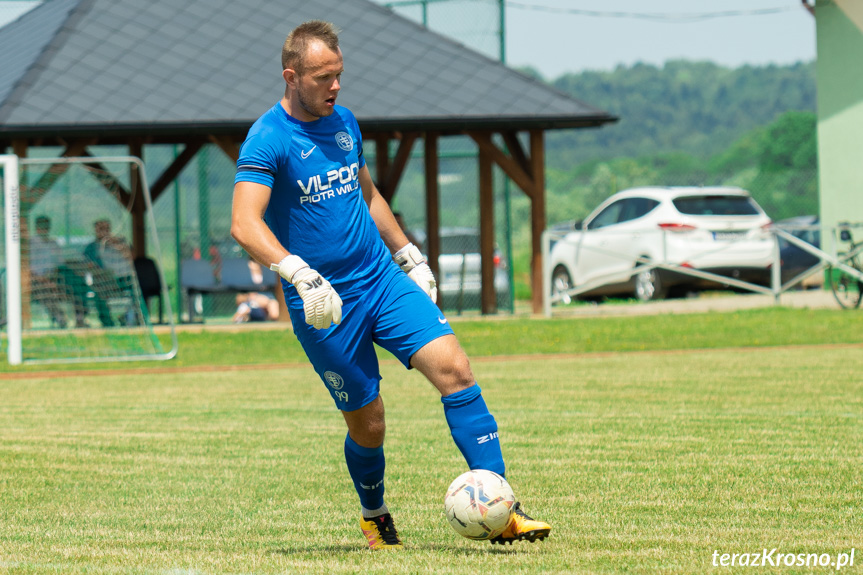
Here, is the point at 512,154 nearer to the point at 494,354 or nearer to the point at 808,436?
the point at 494,354

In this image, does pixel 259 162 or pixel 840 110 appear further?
pixel 840 110

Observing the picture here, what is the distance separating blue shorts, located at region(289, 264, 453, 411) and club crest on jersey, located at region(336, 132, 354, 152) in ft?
1.79

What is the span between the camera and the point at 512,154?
2142 centimetres

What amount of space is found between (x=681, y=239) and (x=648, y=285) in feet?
4.64

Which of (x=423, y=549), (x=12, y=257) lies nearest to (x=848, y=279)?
(x=12, y=257)

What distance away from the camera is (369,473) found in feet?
17.2

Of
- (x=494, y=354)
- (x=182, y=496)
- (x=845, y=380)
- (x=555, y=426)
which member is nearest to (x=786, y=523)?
(x=182, y=496)

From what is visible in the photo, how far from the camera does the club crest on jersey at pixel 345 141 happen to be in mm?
5055

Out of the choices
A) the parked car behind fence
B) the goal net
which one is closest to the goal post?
the goal net

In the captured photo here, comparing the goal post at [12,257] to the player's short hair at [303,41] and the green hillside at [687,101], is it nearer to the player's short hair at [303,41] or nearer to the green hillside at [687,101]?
the player's short hair at [303,41]

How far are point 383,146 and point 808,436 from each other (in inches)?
630

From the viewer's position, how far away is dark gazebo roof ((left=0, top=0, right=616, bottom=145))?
1995 centimetres

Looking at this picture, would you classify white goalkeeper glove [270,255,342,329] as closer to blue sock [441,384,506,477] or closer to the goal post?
blue sock [441,384,506,477]

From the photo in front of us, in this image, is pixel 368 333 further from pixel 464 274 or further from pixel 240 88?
pixel 464 274
